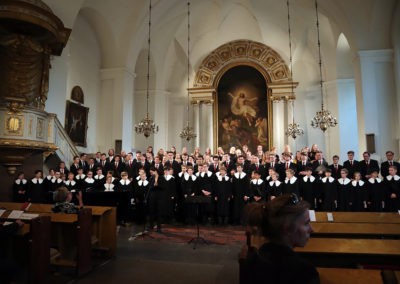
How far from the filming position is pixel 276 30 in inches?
603

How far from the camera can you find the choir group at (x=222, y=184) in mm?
7734

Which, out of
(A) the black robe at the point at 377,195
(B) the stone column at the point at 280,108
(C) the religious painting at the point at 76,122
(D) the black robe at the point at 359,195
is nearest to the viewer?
(A) the black robe at the point at 377,195

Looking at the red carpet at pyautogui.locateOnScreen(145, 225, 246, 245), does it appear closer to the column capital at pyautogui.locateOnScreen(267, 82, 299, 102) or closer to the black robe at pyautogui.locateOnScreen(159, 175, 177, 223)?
the black robe at pyautogui.locateOnScreen(159, 175, 177, 223)

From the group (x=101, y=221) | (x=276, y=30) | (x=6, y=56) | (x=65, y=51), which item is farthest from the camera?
(x=276, y=30)

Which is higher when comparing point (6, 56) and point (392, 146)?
point (6, 56)

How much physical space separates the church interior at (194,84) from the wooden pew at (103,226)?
0.53ft

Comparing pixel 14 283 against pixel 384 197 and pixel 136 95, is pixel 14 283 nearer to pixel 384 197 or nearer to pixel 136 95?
pixel 384 197

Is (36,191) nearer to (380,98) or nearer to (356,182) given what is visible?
(356,182)

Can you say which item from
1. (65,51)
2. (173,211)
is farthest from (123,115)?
(173,211)

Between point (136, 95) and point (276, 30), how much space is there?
7.63m

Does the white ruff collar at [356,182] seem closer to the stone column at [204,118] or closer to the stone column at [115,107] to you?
the stone column at [115,107]

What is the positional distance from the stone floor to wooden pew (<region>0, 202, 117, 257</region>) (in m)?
0.28

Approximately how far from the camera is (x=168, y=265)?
16.0 ft

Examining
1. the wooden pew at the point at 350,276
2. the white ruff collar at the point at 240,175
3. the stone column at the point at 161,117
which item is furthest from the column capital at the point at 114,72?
the wooden pew at the point at 350,276
